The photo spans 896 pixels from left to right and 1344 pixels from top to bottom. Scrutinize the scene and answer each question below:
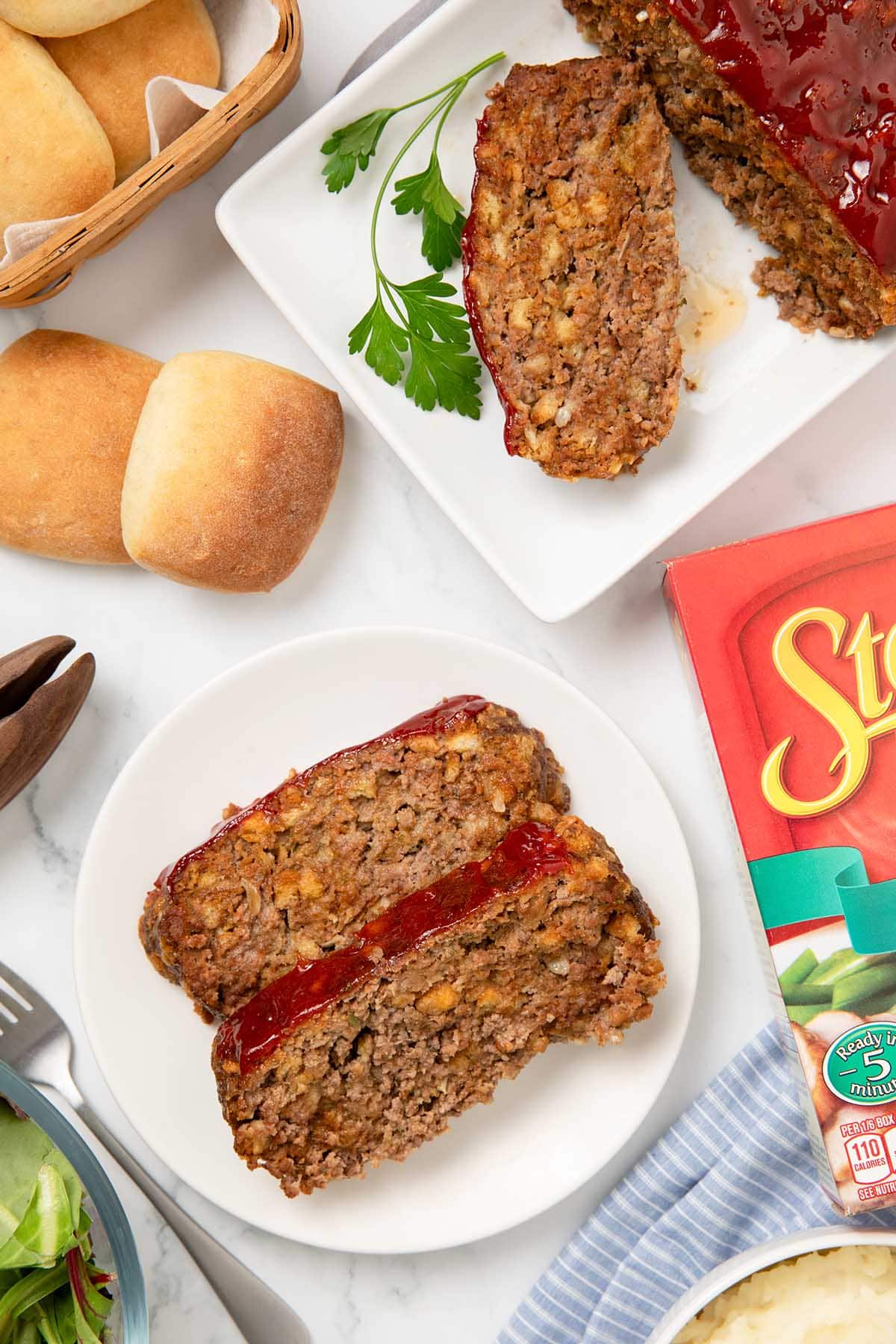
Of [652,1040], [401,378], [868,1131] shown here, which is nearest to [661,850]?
[652,1040]

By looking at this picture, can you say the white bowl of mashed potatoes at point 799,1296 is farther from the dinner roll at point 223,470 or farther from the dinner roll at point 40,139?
the dinner roll at point 40,139

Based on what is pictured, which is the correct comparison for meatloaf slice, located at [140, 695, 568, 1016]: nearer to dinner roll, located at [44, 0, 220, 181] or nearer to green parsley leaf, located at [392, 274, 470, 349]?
green parsley leaf, located at [392, 274, 470, 349]

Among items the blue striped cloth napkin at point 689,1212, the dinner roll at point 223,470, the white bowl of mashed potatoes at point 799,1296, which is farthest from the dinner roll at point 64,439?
the white bowl of mashed potatoes at point 799,1296

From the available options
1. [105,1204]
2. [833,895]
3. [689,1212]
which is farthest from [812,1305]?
[105,1204]

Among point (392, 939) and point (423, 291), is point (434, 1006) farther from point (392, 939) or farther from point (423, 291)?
point (423, 291)

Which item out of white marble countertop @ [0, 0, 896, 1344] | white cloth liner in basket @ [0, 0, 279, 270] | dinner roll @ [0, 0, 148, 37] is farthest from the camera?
white marble countertop @ [0, 0, 896, 1344]

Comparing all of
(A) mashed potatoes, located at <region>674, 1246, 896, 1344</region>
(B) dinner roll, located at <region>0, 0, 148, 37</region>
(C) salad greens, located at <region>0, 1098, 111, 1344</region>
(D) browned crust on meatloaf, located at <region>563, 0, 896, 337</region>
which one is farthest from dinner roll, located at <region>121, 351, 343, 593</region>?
(A) mashed potatoes, located at <region>674, 1246, 896, 1344</region>

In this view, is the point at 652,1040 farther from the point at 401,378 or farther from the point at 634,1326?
the point at 401,378

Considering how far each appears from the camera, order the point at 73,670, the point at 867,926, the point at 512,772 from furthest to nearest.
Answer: the point at 73,670
the point at 512,772
the point at 867,926
